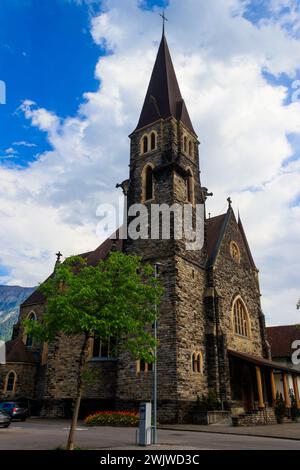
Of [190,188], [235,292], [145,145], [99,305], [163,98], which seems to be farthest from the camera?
[163,98]

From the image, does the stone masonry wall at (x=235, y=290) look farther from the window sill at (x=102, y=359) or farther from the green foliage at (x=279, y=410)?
the window sill at (x=102, y=359)

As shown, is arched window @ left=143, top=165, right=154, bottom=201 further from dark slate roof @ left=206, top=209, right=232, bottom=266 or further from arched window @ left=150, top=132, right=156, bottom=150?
dark slate roof @ left=206, top=209, right=232, bottom=266

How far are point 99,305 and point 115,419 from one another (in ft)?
36.3

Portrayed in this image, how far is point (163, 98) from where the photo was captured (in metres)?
32.4

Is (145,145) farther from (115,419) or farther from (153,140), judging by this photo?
(115,419)

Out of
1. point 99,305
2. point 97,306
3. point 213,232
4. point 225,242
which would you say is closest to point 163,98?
point 213,232

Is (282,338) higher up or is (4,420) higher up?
(282,338)

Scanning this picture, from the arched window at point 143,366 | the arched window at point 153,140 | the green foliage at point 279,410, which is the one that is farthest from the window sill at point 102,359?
the arched window at point 153,140

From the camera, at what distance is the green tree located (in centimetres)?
1173

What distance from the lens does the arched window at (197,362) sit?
76.9 feet

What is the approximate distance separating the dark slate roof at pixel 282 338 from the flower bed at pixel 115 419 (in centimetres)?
2474

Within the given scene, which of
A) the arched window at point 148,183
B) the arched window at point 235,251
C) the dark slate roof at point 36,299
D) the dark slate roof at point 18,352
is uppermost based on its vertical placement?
the arched window at point 148,183
